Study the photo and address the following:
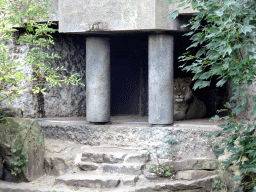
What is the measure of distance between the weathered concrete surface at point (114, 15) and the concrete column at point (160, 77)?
31 centimetres

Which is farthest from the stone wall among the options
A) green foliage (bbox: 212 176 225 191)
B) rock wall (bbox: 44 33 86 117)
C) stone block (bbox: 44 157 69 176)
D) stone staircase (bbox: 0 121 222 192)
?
green foliage (bbox: 212 176 225 191)

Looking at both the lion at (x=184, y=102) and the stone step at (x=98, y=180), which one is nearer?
the stone step at (x=98, y=180)

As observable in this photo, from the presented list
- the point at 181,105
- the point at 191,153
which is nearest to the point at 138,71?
the point at 181,105

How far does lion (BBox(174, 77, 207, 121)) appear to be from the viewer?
7.30 m

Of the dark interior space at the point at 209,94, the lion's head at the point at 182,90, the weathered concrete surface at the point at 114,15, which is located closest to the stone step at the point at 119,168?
the lion's head at the point at 182,90

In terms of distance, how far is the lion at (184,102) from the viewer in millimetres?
7301

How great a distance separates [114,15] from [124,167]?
2.43 metres

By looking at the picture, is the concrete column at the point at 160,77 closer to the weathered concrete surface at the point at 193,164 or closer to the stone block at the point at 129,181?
the weathered concrete surface at the point at 193,164

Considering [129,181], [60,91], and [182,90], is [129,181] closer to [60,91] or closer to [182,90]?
[182,90]

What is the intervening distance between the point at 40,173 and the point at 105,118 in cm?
141

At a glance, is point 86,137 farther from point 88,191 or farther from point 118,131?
point 88,191

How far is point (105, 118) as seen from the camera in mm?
6730

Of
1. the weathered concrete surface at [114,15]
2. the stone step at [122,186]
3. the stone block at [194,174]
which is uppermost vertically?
the weathered concrete surface at [114,15]

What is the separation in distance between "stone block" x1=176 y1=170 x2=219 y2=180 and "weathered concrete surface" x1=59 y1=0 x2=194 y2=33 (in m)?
2.26
